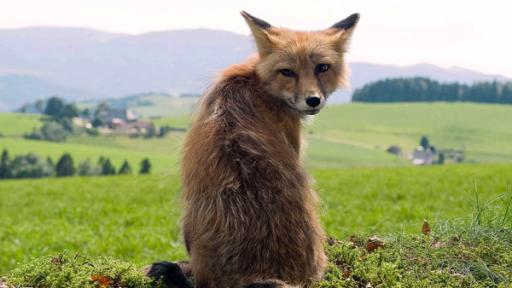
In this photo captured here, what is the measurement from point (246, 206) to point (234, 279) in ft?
2.06

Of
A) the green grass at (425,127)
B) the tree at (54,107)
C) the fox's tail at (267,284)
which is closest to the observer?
the fox's tail at (267,284)

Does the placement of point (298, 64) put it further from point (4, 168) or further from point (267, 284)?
point (4, 168)

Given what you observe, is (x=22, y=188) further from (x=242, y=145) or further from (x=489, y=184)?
(x=242, y=145)

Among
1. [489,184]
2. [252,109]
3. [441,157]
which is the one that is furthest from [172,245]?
[441,157]

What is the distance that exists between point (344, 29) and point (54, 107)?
122 meters

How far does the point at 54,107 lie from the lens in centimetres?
12350

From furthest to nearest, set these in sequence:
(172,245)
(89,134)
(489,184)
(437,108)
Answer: (437,108) → (89,134) → (489,184) → (172,245)

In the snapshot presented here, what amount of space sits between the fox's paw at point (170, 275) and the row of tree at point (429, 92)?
12727cm

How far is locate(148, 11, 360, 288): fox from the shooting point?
236 inches

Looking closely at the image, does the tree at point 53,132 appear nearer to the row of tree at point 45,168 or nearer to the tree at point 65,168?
the row of tree at point 45,168

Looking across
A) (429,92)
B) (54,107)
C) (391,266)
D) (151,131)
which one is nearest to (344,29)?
(391,266)

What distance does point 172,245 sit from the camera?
20.5 m

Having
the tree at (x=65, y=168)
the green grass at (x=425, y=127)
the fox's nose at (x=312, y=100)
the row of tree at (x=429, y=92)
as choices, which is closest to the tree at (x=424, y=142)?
the green grass at (x=425, y=127)

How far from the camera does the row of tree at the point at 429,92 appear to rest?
13102 centimetres
